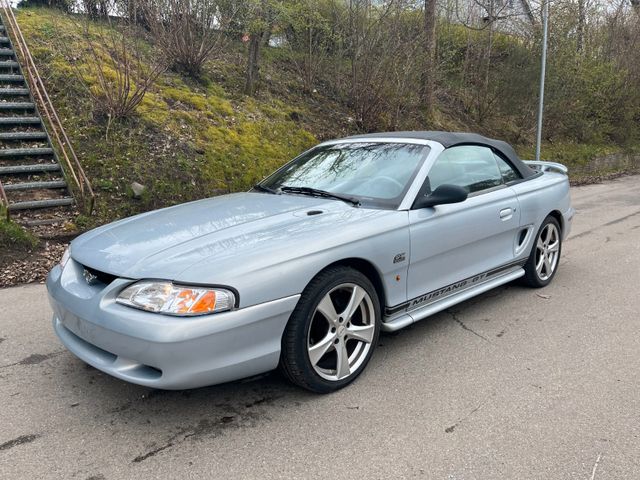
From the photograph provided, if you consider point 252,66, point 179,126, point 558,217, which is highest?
point 252,66

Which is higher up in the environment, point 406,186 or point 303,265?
point 406,186

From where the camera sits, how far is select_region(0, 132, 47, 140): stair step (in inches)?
306

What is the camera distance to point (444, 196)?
11.8ft

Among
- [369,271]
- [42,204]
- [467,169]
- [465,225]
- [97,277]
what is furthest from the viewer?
[42,204]

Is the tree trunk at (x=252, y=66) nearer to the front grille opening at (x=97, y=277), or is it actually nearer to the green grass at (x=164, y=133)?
the green grass at (x=164, y=133)

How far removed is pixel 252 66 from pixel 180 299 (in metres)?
10.3

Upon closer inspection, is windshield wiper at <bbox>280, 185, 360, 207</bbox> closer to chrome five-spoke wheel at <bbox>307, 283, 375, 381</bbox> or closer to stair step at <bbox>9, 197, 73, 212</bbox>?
chrome five-spoke wheel at <bbox>307, 283, 375, 381</bbox>

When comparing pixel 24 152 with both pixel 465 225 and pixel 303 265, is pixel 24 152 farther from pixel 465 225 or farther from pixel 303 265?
pixel 465 225

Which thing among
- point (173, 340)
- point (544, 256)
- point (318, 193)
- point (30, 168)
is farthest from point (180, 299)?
Answer: point (30, 168)

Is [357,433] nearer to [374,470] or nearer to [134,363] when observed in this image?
[374,470]

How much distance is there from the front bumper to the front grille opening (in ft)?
0.13

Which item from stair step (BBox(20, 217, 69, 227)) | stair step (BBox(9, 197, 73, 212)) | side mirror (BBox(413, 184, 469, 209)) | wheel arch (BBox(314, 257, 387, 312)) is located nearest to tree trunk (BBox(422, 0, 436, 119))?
stair step (BBox(9, 197, 73, 212))

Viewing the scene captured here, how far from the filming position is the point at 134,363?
8.89ft

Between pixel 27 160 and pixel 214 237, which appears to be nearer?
pixel 214 237
